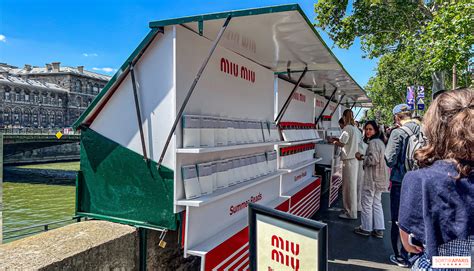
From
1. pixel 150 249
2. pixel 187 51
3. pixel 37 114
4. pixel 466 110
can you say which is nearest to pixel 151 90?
pixel 187 51

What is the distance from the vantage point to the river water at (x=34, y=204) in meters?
18.0

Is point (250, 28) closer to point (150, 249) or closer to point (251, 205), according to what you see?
point (251, 205)

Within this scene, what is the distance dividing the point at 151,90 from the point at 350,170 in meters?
4.17

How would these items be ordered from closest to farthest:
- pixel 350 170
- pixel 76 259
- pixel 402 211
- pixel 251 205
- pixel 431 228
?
pixel 431 228 < pixel 402 211 < pixel 251 205 < pixel 76 259 < pixel 350 170

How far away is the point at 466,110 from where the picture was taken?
4.62 feet

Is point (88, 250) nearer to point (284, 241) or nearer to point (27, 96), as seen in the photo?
point (284, 241)

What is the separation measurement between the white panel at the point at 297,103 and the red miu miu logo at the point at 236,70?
A: 44.3 inches

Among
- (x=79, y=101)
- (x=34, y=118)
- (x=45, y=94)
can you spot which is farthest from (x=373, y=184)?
(x=79, y=101)

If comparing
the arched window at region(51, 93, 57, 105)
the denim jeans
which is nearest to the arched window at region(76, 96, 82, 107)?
the arched window at region(51, 93, 57, 105)

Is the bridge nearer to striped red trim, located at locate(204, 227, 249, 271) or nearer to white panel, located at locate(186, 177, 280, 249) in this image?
white panel, located at locate(186, 177, 280, 249)

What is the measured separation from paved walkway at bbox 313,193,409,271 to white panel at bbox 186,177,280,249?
1304 millimetres

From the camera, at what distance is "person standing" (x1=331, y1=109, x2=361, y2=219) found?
5590 mm

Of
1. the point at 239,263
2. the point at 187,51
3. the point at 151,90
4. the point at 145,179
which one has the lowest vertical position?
the point at 239,263

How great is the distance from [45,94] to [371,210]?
254 feet
